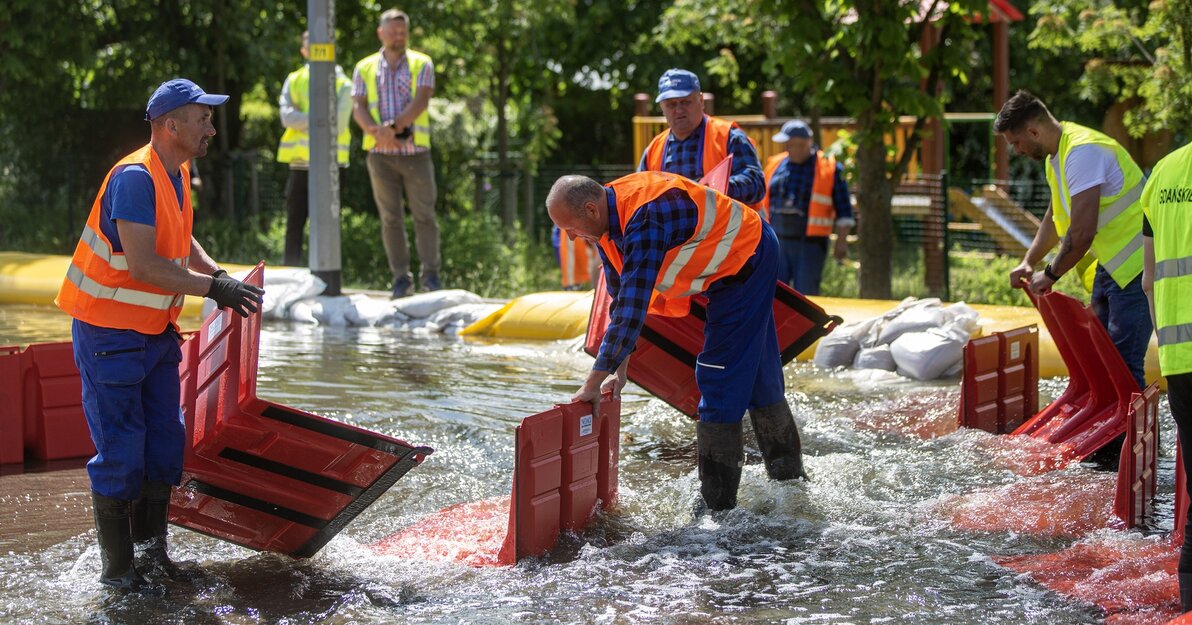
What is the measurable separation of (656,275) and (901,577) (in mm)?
1373

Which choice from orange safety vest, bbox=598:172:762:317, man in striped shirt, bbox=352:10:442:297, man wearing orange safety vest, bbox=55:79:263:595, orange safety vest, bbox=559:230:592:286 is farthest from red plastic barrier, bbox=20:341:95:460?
orange safety vest, bbox=559:230:592:286

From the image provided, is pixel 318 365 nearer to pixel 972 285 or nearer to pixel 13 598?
pixel 13 598

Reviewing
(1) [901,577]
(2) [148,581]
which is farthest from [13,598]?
(1) [901,577]

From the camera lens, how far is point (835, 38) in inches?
435

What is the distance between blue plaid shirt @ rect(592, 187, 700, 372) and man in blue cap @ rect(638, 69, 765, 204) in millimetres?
1886

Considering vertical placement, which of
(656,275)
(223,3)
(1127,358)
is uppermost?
(223,3)

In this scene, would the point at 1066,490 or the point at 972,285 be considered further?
the point at 972,285

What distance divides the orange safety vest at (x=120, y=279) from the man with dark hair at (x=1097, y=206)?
3.59 m

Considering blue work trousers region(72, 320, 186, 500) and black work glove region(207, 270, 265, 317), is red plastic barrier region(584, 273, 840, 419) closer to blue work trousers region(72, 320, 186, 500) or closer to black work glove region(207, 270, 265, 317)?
black work glove region(207, 270, 265, 317)

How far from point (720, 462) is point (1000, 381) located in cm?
224

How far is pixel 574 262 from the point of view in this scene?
1250cm

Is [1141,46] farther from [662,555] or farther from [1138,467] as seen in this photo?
[662,555]

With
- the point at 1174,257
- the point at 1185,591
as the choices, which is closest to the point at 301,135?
the point at 1174,257

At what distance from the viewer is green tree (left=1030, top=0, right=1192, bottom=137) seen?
1055 centimetres
